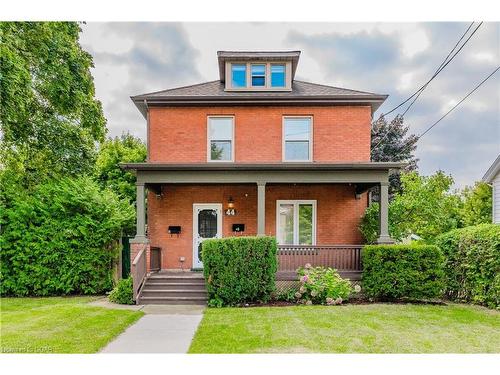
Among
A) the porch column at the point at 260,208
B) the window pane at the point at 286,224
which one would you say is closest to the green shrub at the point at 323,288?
the porch column at the point at 260,208

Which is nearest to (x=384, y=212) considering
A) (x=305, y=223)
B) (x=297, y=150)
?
(x=305, y=223)

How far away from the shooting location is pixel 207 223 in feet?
40.3

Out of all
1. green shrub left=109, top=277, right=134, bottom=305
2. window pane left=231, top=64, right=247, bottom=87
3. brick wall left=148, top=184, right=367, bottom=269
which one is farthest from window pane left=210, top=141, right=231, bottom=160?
green shrub left=109, top=277, right=134, bottom=305

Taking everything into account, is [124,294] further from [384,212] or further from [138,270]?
[384,212]

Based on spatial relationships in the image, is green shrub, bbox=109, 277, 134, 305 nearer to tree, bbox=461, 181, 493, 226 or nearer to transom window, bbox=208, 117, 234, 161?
transom window, bbox=208, 117, 234, 161

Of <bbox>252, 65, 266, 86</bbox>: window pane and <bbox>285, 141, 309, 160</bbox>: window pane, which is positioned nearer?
<bbox>285, 141, 309, 160</bbox>: window pane

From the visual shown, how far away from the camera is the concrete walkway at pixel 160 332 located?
5848 mm

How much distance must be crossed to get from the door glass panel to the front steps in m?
1.67

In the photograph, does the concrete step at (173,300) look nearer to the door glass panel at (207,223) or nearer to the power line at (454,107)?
the door glass panel at (207,223)

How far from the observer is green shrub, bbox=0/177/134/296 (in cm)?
1070

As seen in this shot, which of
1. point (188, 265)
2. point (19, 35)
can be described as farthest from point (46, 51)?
point (188, 265)

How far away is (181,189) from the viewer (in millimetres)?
12289

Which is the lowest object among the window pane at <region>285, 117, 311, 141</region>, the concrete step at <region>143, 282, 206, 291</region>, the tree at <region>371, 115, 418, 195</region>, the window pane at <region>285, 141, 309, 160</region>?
the concrete step at <region>143, 282, 206, 291</region>
